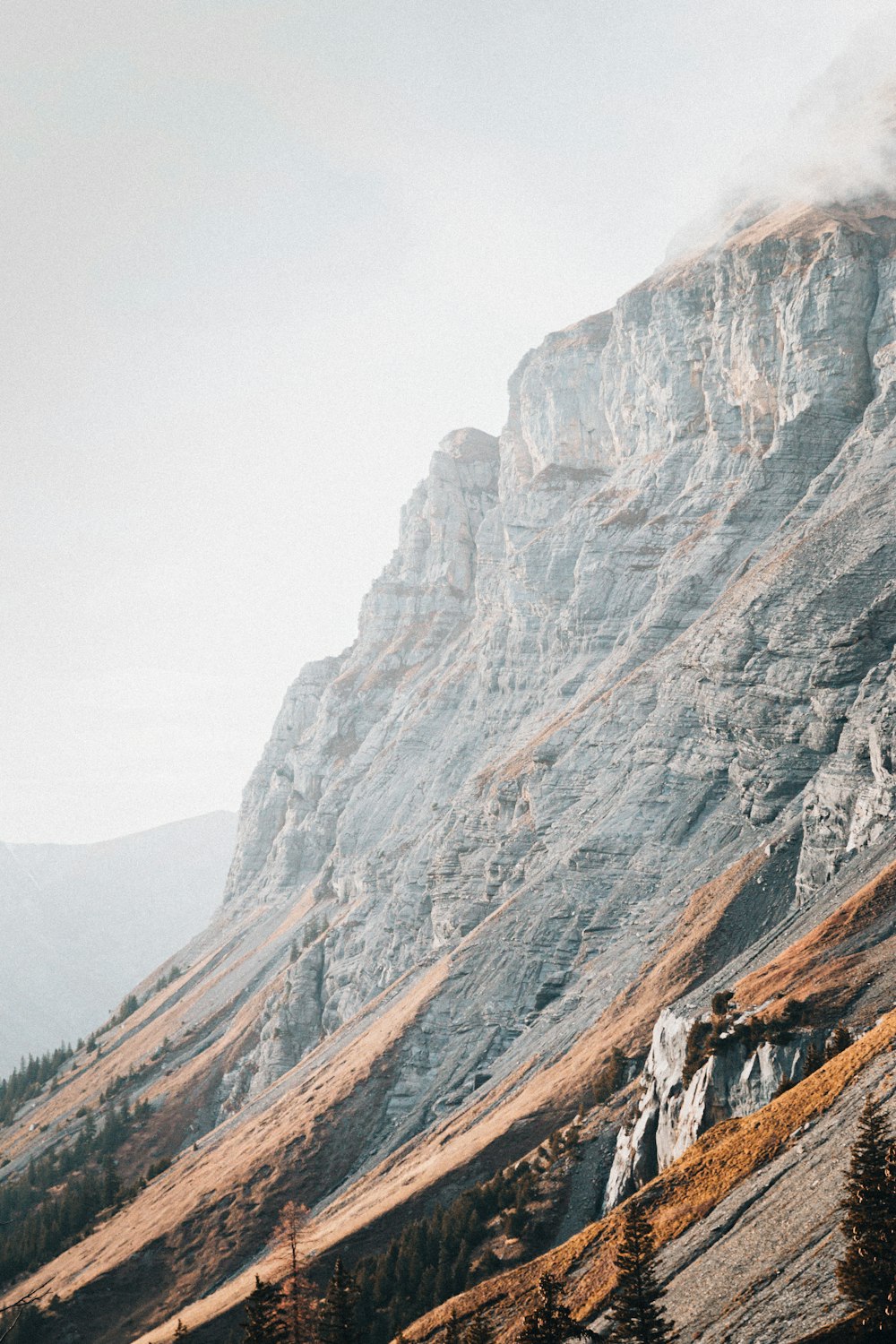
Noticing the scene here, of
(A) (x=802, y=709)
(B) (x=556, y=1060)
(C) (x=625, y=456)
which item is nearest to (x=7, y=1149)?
(B) (x=556, y=1060)

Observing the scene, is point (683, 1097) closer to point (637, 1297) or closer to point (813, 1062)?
point (813, 1062)

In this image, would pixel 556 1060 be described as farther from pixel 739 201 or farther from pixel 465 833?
pixel 739 201

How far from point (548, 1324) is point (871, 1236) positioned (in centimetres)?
1284

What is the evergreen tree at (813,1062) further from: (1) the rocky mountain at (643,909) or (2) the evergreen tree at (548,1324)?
(2) the evergreen tree at (548,1324)

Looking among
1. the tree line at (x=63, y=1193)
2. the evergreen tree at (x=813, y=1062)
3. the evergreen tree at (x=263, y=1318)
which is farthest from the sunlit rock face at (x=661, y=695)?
the evergreen tree at (x=263, y=1318)

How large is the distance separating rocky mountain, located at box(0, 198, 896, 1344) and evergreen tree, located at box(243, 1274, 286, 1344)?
1044 cm

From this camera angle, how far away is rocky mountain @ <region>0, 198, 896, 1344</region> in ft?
187

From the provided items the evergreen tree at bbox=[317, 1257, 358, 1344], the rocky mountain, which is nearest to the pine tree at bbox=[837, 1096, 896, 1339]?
the rocky mountain

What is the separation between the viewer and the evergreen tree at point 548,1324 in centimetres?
3588

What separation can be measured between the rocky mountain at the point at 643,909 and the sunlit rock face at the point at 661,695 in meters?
0.53

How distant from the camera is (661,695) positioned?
12419 centimetres

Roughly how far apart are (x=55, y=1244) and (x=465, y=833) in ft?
242

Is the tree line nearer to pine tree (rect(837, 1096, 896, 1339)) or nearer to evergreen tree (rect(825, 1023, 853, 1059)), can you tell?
evergreen tree (rect(825, 1023, 853, 1059))

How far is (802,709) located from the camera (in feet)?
331
